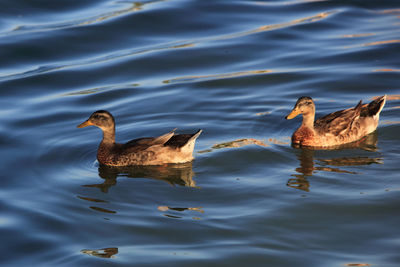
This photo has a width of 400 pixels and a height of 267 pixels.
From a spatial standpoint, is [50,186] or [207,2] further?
[207,2]

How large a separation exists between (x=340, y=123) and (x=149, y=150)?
3220 mm

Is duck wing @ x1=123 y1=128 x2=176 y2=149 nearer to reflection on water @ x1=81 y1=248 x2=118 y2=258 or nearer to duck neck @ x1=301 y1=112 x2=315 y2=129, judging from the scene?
duck neck @ x1=301 y1=112 x2=315 y2=129

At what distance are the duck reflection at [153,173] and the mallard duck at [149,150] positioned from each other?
0.29ft

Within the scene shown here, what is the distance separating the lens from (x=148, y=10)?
1950cm

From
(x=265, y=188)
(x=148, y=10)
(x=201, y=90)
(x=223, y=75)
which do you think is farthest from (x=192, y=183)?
(x=148, y=10)

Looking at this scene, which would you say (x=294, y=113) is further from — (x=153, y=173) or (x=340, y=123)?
(x=153, y=173)

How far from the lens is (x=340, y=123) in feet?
36.7

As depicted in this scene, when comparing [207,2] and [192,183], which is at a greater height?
[207,2]

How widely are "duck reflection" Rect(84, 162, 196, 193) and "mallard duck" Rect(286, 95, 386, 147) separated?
6.76 ft

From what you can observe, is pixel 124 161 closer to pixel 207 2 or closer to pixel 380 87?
pixel 380 87

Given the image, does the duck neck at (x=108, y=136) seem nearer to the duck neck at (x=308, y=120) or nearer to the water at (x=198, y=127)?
the water at (x=198, y=127)

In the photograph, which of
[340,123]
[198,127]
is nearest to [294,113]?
[340,123]

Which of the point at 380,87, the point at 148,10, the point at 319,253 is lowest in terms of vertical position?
the point at 319,253

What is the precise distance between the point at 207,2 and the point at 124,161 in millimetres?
10778
